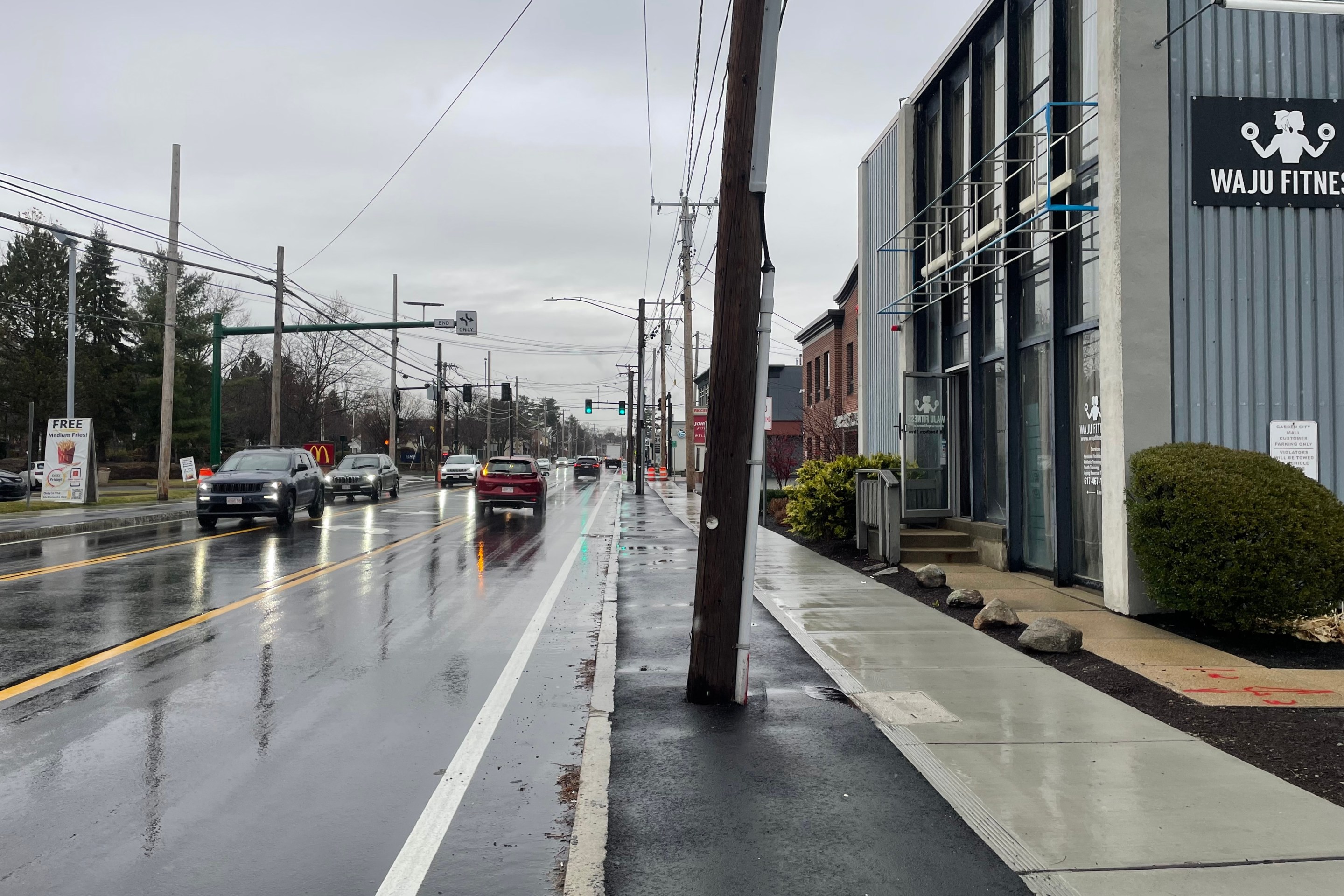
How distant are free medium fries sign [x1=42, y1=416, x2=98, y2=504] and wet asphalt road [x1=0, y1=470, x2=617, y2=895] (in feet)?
59.2

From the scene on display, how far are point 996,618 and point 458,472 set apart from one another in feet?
Result: 144

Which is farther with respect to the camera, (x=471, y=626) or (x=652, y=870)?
(x=471, y=626)

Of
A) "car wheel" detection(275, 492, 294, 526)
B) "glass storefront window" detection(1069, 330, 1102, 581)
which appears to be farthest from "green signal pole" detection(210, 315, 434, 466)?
"glass storefront window" detection(1069, 330, 1102, 581)

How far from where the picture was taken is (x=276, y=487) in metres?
22.1

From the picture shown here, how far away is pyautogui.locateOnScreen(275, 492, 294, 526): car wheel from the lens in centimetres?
2225

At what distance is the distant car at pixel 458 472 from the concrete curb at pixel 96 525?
75.8ft

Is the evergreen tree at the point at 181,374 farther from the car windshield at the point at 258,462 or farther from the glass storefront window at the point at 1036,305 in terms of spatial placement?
the glass storefront window at the point at 1036,305

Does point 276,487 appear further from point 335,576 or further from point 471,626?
point 471,626

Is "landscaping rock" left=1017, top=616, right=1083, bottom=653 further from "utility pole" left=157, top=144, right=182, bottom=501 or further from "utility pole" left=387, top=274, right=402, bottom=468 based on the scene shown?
"utility pole" left=387, top=274, right=402, bottom=468

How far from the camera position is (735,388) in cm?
677

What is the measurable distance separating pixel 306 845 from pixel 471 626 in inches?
218

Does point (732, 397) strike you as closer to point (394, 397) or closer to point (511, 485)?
point (511, 485)

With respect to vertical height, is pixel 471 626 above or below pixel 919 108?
below

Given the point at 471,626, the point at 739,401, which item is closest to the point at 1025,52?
the point at 739,401
